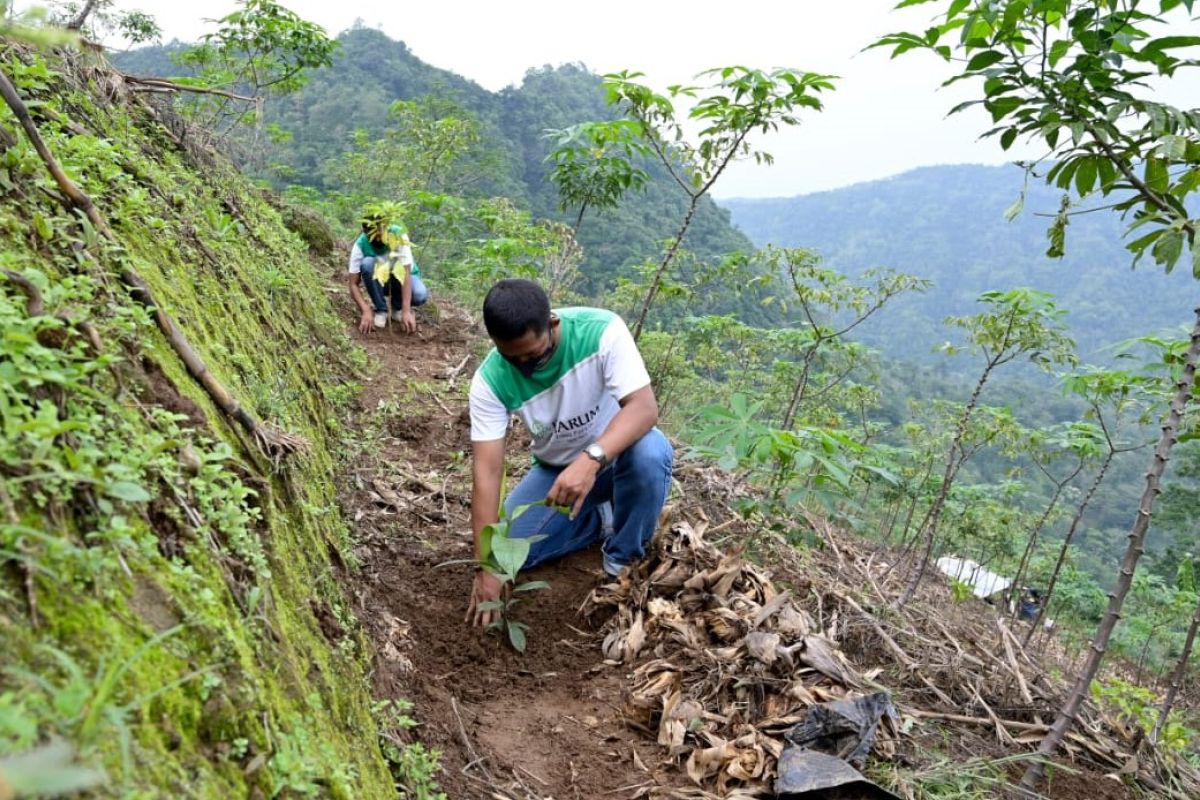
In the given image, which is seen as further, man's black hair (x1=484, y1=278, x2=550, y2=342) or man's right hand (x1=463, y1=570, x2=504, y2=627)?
man's right hand (x1=463, y1=570, x2=504, y2=627)

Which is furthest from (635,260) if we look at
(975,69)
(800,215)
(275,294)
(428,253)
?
(800,215)

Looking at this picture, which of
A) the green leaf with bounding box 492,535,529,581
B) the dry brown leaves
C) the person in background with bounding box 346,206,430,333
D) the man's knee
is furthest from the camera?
the person in background with bounding box 346,206,430,333

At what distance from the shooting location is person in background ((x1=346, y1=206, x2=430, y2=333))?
6.22 meters

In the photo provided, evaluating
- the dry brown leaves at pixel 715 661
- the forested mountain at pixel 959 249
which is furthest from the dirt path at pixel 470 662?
the forested mountain at pixel 959 249

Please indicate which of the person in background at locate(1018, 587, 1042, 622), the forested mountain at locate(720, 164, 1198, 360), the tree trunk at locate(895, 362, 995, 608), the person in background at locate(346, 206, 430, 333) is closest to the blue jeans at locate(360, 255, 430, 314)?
the person in background at locate(346, 206, 430, 333)

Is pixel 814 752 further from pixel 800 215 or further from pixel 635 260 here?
pixel 800 215

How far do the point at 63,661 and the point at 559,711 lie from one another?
1.76 metres

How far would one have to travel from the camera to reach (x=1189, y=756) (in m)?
4.21

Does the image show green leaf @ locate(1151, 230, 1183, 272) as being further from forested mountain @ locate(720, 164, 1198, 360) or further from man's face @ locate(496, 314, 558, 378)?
forested mountain @ locate(720, 164, 1198, 360)

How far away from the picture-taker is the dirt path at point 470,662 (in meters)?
2.02

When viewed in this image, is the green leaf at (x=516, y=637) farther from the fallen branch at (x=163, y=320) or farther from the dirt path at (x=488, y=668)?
the fallen branch at (x=163, y=320)

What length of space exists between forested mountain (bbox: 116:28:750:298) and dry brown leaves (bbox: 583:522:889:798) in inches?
955

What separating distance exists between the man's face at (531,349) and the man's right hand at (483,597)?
76 centimetres

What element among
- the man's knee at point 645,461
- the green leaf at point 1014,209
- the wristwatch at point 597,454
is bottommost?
the man's knee at point 645,461
